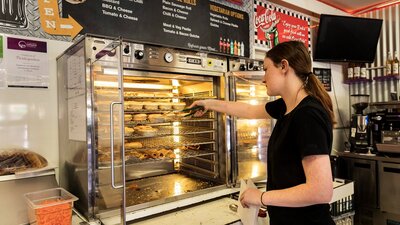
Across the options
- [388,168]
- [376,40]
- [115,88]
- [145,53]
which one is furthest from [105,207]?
[376,40]

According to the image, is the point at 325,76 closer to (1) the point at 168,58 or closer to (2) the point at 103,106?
(1) the point at 168,58

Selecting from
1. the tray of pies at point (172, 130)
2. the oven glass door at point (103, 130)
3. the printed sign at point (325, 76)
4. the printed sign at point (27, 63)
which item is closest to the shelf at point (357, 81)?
the printed sign at point (325, 76)

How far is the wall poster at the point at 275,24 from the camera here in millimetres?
3807

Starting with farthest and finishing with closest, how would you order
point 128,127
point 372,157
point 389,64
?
point 389,64 → point 372,157 → point 128,127

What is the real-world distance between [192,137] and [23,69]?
172 cm

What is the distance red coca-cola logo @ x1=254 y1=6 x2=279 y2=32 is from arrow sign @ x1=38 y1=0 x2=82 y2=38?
94.7 inches

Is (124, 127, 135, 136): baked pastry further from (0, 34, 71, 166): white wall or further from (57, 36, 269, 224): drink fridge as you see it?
(0, 34, 71, 166): white wall

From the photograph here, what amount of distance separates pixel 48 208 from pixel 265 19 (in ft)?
11.3

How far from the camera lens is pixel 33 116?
215cm

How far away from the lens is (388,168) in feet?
12.0

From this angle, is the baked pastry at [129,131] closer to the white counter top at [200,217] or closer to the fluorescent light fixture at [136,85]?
the fluorescent light fixture at [136,85]

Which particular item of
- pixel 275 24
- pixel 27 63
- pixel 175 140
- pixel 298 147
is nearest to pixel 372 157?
pixel 275 24

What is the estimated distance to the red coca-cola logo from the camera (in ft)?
12.4

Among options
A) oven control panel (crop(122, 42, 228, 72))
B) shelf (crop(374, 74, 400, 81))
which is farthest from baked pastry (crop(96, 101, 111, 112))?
shelf (crop(374, 74, 400, 81))
